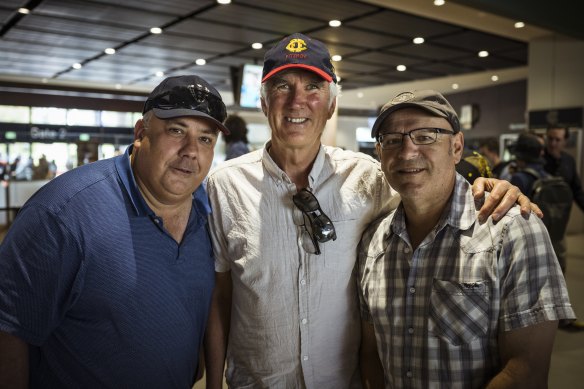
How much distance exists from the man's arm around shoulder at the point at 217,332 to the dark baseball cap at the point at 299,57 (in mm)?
849

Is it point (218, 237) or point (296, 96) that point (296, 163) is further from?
point (218, 237)

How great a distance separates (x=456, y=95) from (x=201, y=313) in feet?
52.8

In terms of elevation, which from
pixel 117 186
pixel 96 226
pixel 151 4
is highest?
pixel 151 4

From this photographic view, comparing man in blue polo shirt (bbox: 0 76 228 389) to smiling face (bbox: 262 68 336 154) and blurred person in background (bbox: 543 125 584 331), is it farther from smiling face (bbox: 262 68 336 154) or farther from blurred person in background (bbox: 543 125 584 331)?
blurred person in background (bbox: 543 125 584 331)

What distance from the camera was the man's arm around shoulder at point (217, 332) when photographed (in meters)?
1.99

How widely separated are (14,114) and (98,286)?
11.9 m

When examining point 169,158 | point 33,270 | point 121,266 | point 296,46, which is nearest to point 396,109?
point 296,46

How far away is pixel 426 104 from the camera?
63.5 inches

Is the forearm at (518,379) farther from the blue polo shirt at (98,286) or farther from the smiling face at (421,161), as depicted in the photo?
the blue polo shirt at (98,286)

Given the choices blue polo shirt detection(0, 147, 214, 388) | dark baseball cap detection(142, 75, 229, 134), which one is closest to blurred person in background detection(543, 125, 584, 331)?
dark baseball cap detection(142, 75, 229, 134)

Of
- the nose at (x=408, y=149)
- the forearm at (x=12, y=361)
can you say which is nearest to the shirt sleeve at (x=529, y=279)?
the nose at (x=408, y=149)

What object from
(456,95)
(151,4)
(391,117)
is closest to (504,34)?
(151,4)

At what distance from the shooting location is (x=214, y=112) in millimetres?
1724

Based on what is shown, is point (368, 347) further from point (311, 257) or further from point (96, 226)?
point (96, 226)
